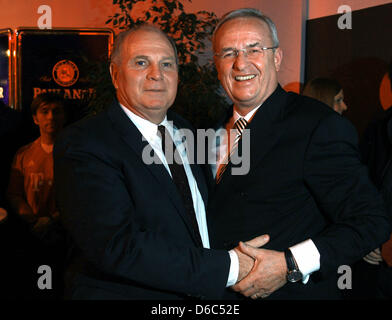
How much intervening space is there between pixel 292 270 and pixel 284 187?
1.04 feet

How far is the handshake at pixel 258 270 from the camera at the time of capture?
1.68m

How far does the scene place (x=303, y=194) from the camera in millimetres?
1796

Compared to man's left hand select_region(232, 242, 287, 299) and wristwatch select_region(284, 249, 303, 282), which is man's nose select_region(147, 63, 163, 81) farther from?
wristwatch select_region(284, 249, 303, 282)

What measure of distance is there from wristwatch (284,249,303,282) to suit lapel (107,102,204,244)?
359 mm

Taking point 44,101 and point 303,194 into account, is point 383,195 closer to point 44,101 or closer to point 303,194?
point 303,194

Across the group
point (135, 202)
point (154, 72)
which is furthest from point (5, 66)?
point (135, 202)

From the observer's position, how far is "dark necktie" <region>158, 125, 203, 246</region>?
5.98ft

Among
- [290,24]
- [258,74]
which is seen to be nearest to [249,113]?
[258,74]

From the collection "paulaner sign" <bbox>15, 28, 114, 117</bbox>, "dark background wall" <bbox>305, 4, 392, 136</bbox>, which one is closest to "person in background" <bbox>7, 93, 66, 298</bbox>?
"paulaner sign" <bbox>15, 28, 114, 117</bbox>

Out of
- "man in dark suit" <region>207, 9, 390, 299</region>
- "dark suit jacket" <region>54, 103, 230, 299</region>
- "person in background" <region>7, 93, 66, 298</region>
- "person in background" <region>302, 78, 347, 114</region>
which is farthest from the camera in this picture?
"person in background" <region>7, 93, 66, 298</region>

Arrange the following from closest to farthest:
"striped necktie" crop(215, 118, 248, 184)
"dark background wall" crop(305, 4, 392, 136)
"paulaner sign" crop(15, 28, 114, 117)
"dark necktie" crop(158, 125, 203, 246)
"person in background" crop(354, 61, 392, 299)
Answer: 1. "dark necktie" crop(158, 125, 203, 246)
2. "striped necktie" crop(215, 118, 248, 184)
3. "person in background" crop(354, 61, 392, 299)
4. "dark background wall" crop(305, 4, 392, 136)
5. "paulaner sign" crop(15, 28, 114, 117)

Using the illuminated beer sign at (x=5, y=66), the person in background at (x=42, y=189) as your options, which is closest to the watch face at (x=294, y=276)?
the person in background at (x=42, y=189)

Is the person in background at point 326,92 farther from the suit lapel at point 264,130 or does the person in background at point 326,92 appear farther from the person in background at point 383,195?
the suit lapel at point 264,130
